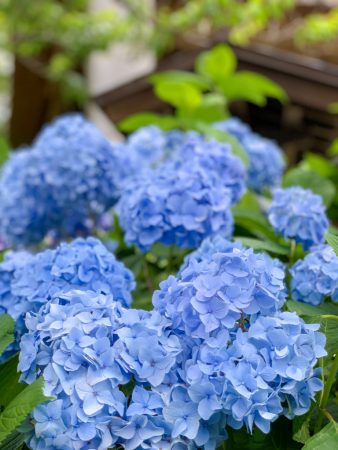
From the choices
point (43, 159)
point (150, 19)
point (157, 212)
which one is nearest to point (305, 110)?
point (150, 19)

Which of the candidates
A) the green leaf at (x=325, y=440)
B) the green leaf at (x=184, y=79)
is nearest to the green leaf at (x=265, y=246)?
the green leaf at (x=325, y=440)

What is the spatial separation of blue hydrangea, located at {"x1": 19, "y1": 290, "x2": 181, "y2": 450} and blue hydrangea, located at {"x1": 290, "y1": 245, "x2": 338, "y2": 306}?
0.81ft

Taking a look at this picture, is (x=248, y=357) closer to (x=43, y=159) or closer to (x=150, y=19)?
(x=43, y=159)

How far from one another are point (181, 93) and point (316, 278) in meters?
0.98

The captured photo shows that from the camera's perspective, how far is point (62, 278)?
33.5 inches

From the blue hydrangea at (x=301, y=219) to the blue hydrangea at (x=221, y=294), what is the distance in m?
0.32

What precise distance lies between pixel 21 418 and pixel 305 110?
2.72 m

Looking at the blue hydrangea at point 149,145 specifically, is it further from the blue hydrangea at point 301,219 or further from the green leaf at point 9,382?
the green leaf at point 9,382

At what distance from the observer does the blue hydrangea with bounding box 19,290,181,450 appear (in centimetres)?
66

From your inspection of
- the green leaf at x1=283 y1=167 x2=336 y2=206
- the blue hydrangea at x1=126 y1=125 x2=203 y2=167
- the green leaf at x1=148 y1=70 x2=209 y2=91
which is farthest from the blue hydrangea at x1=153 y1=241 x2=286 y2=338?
the green leaf at x1=148 y1=70 x2=209 y2=91

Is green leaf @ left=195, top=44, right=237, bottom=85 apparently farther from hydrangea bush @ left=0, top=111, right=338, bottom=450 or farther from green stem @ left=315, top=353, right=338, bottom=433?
green stem @ left=315, top=353, right=338, bottom=433

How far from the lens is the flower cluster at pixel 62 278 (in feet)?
2.77

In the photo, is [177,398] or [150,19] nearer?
[177,398]

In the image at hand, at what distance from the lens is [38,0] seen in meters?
4.31
